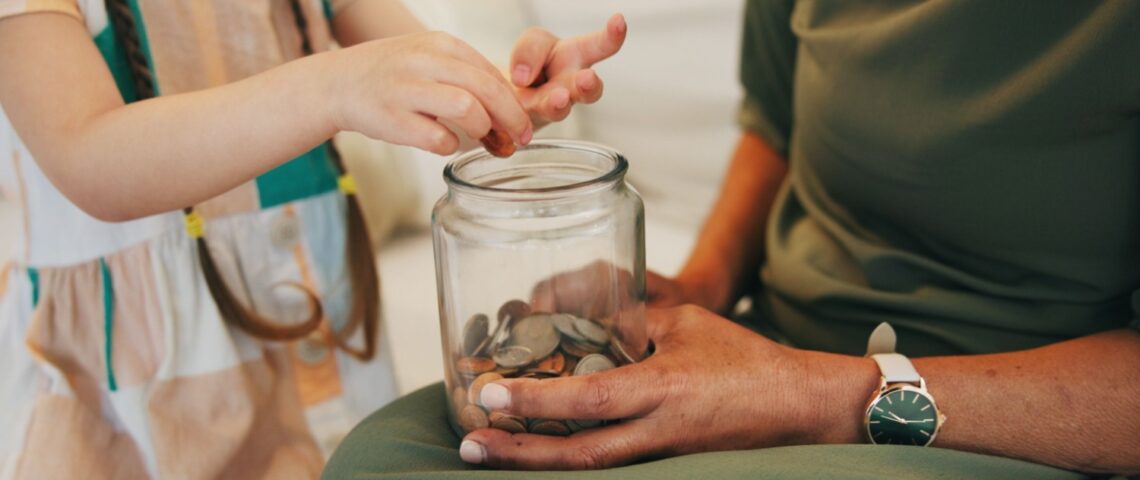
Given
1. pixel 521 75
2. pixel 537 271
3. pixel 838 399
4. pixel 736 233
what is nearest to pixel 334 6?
pixel 521 75

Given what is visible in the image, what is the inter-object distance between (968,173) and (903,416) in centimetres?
21

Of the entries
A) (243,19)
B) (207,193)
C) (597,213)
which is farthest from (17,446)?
(597,213)

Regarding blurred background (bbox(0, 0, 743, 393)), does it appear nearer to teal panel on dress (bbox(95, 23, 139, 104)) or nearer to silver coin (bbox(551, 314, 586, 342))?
teal panel on dress (bbox(95, 23, 139, 104))

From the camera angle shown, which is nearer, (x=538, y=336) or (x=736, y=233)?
(x=538, y=336)

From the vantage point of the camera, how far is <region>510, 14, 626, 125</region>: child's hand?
75cm

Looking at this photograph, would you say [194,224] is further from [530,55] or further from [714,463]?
[714,463]

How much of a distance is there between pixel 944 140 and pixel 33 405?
79 centimetres

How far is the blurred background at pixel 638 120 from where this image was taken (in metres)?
1.42

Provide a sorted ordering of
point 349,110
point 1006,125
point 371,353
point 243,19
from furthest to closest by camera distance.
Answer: point 371,353, point 243,19, point 1006,125, point 349,110

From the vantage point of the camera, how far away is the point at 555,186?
2.30ft

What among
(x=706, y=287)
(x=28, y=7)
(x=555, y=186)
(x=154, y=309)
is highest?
(x=28, y=7)

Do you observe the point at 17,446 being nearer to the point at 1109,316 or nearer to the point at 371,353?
the point at 371,353

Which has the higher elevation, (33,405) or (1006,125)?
(1006,125)

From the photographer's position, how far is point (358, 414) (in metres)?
1.05
